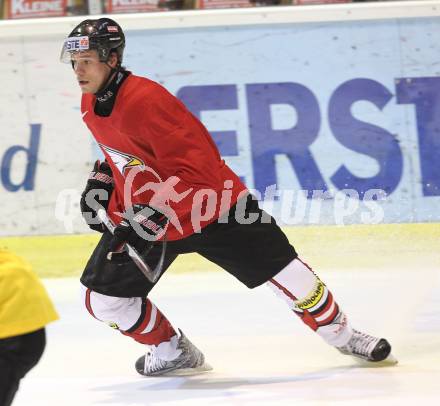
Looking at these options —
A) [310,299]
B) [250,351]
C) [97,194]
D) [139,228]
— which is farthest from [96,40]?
[250,351]

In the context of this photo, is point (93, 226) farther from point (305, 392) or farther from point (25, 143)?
point (25, 143)

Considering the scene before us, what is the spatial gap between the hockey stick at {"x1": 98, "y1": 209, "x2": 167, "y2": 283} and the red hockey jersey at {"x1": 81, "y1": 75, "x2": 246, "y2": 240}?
5 cm

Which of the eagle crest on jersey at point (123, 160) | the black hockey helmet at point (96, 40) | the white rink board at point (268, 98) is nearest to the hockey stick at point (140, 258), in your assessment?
the eagle crest on jersey at point (123, 160)

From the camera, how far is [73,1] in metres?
6.04

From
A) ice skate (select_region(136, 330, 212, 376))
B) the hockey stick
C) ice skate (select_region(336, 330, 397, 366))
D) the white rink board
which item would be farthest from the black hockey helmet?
the white rink board

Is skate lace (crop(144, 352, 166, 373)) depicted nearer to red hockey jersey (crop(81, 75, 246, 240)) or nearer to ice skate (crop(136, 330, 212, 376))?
ice skate (crop(136, 330, 212, 376))

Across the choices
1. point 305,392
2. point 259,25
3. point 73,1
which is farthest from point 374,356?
point 73,1

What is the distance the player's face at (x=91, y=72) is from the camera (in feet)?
11.0

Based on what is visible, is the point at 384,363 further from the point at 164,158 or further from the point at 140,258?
the point at 164,158

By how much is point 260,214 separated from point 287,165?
2.09 meters

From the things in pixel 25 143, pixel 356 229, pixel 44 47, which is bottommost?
pixel 356 229

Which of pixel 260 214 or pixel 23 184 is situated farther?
pixel 23 184

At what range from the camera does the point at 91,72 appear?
3.37 metres

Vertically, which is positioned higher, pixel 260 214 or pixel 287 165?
pixel 260 214
